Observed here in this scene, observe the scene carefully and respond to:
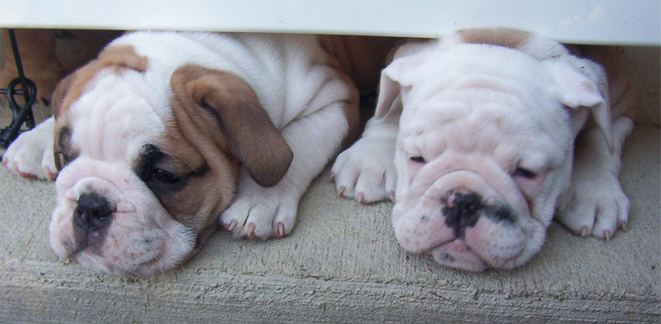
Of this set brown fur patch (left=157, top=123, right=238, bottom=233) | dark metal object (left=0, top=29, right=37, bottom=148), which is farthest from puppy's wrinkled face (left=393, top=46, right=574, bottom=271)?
dark metal object (left=0, top=29, right=37, bottom=148)

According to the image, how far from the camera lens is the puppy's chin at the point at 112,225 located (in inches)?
65.2

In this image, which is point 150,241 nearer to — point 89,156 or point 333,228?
point 89,156

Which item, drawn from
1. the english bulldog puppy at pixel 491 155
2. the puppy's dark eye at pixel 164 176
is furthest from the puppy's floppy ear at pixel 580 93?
the puppy's dark eye at pixel 164 176

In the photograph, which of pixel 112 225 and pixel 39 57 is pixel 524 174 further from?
pixel 39 57

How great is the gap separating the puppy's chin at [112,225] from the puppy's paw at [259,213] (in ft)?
0.70

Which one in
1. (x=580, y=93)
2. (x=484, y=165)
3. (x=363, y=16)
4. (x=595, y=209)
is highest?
(x=363, y=16)

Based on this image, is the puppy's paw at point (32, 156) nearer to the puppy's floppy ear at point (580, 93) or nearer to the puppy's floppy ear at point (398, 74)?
the puppy's floppy ear at point (398, 74)

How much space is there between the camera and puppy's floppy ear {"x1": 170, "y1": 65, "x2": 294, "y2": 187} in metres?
1.75

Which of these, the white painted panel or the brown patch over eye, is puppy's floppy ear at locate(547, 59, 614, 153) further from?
the brown patch over eye

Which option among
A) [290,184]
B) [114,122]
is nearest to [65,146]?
[114,122]

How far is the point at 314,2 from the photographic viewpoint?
199 cm

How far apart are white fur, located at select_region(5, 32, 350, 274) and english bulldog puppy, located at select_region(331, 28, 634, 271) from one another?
1.01ft

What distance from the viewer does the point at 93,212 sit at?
1655 mm

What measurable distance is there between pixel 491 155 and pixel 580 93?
0.40 m
